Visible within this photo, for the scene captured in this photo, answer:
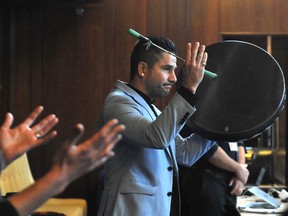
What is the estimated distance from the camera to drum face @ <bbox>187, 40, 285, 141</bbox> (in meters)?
2.22

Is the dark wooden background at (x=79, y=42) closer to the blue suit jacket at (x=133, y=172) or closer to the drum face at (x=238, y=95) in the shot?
the drum face at (x=238, y=95)

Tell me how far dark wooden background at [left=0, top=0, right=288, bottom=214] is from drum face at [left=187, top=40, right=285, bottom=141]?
79.3 inches

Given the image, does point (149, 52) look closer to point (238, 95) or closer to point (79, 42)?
point (238, 95)

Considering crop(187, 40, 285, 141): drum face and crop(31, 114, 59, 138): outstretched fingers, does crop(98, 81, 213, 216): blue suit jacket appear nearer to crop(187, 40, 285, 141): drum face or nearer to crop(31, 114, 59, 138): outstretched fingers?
crop(187, 40, 285, 141): drum face

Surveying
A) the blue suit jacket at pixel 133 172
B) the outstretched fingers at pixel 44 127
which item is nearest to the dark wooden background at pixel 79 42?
the blue suit jacket at pixel 133 172

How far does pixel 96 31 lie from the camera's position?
4.46 metres

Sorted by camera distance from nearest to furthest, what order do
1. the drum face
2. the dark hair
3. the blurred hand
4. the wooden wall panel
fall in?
the blurred hand
the drum face
the dark hair
the wooden wall panel

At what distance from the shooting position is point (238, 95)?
2307mm

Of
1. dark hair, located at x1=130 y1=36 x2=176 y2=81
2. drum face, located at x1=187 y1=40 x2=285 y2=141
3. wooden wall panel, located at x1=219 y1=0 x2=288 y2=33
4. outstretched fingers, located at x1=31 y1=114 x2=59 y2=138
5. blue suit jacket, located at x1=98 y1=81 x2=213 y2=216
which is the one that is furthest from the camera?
wooden wall panel, located at x1=219 y1=0 x2=288 y2=33

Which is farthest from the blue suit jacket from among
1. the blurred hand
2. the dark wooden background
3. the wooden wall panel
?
the wooden wall panel

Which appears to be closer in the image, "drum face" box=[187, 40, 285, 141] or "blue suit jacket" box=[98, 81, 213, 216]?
"blue suit jacket" box=[98, 81, 213, 216]

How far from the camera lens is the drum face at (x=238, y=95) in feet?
7.29

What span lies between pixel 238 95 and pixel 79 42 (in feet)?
7.93

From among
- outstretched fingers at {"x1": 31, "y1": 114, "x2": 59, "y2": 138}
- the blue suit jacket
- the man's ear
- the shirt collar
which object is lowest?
the blue suit jacket
